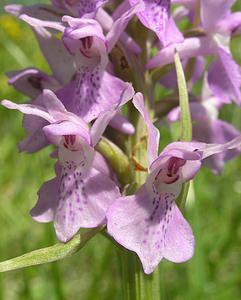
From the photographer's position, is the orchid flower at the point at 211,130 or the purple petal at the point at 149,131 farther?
the orchid flower at the point at 211,130

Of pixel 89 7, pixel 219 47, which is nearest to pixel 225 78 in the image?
pixel 219 47

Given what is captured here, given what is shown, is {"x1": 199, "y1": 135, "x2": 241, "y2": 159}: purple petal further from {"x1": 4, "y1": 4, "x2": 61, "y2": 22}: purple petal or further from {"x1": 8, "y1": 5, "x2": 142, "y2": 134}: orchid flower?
{"x1": 4, "y1": 4, "x2": 61, "y2": 22}: purple petal

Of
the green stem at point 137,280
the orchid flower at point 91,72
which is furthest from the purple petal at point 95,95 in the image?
the green stem at point 137,280

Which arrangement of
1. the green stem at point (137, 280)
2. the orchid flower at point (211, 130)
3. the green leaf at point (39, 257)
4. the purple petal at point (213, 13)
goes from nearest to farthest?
1. the green leaf at point (39, 257)
2. the green stem at point (137, 280)
3. the purple petal at point (213, 13)
4. the orchid flower at point (211, 130)

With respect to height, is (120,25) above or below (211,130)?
above

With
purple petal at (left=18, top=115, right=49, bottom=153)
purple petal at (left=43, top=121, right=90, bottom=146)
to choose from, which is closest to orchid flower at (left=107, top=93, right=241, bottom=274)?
purple petal at (left=43, top=121, right=90, bottom=146)

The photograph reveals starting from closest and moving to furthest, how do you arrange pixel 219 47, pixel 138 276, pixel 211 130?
pixel 138 276 < pixel 219 47 < pixel 211 130

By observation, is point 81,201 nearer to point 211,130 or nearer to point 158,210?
point 158,210

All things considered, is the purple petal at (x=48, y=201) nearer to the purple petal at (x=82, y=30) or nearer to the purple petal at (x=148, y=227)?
the purple petal at (x=148, y=227)
